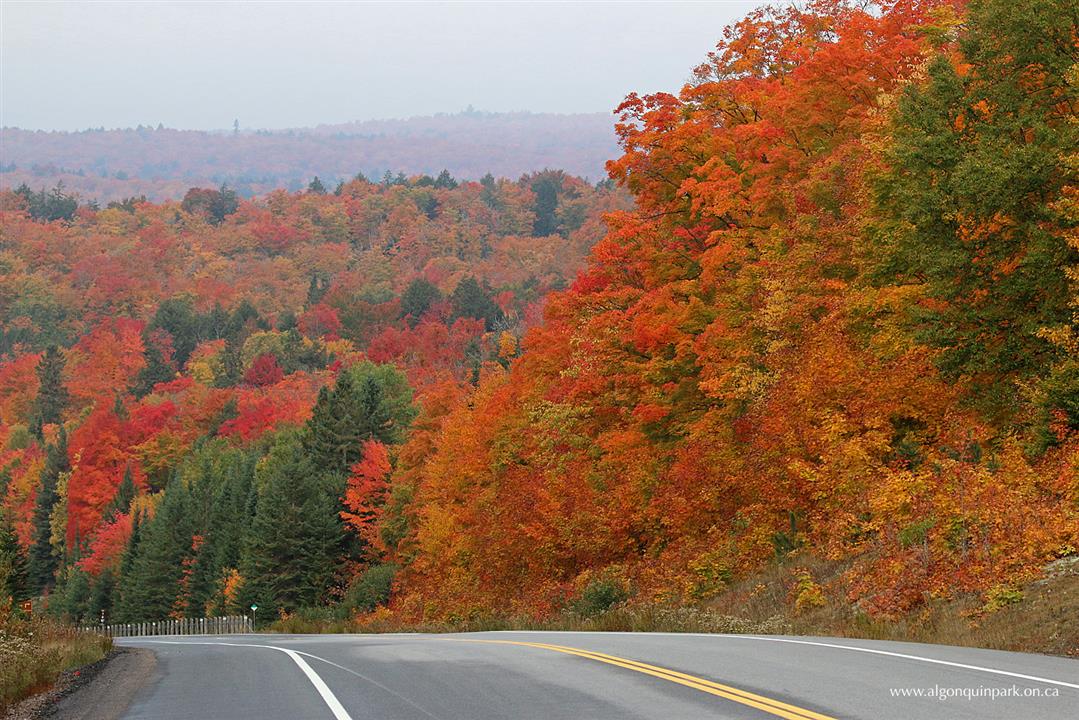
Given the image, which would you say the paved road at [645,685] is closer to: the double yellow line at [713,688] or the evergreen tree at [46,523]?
the double yellow line at [713,688]

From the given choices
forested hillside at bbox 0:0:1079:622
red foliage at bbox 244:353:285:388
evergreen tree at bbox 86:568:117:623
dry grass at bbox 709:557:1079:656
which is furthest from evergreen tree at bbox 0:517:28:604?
red foliage at bbox 244:353:285:388

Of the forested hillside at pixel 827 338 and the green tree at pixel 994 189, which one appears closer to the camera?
the forested hillside at pixel 827 338

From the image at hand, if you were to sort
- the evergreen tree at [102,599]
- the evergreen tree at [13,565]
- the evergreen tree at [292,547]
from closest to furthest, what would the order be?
1. the evergreen tree at [13,565]
2. the evergreen tree at [292,547]
3. the evergreen tree at [102,599]

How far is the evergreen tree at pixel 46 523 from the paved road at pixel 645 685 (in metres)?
129

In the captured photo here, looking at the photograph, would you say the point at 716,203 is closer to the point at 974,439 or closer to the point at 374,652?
the point at 974,439

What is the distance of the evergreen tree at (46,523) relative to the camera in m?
141

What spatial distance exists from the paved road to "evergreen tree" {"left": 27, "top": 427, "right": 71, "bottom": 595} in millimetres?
129173

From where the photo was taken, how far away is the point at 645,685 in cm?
1359

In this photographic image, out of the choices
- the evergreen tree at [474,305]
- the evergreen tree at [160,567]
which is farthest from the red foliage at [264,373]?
the evergreen tree at [160,567]

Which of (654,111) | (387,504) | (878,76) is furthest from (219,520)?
(878,76)

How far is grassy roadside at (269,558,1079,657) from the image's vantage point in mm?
18000

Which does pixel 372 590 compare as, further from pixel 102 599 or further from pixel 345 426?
pixel 102 599

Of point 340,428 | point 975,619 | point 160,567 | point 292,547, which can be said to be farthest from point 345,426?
point 975,619

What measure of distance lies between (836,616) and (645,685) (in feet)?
41.0
